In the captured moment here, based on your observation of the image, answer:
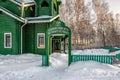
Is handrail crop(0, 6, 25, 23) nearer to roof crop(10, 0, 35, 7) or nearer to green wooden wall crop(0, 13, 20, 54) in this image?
green wooden wall crop(0, 13, 20, 54)

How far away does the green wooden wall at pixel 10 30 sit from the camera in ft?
A: 72.4

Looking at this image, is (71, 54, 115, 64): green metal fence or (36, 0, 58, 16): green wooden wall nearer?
(71, 54, 115, 64): green metal fence

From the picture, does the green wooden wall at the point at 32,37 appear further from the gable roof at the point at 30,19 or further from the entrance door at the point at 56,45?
the entrance door at the point at 56,45

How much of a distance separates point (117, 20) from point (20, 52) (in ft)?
137

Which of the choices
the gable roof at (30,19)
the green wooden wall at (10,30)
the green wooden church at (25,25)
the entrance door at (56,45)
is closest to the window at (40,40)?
the green wooden church at (25,25)

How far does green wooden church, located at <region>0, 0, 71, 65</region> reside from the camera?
72.9ft

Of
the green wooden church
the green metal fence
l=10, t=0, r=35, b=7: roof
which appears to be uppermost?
l=10, t=0, r=35, b=7: roof

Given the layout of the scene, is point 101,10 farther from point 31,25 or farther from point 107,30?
point 31,25

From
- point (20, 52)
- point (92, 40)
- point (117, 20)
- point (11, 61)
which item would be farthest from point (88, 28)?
point (11, 61)

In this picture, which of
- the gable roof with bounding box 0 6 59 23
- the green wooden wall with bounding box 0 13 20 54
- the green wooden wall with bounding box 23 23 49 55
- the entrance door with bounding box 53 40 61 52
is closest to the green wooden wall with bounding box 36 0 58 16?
the gable roof with bounding box 0 6 59 23

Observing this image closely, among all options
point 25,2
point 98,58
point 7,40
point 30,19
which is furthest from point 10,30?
point 98,58

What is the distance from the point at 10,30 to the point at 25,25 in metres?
2.19

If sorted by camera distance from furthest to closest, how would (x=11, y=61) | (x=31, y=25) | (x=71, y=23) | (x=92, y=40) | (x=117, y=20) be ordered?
(x=117, y=20)
(x=71, y=23)
(x=92, y=40)
(x=31, y=25)
(x=11, y=61)

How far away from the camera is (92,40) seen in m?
43.8
